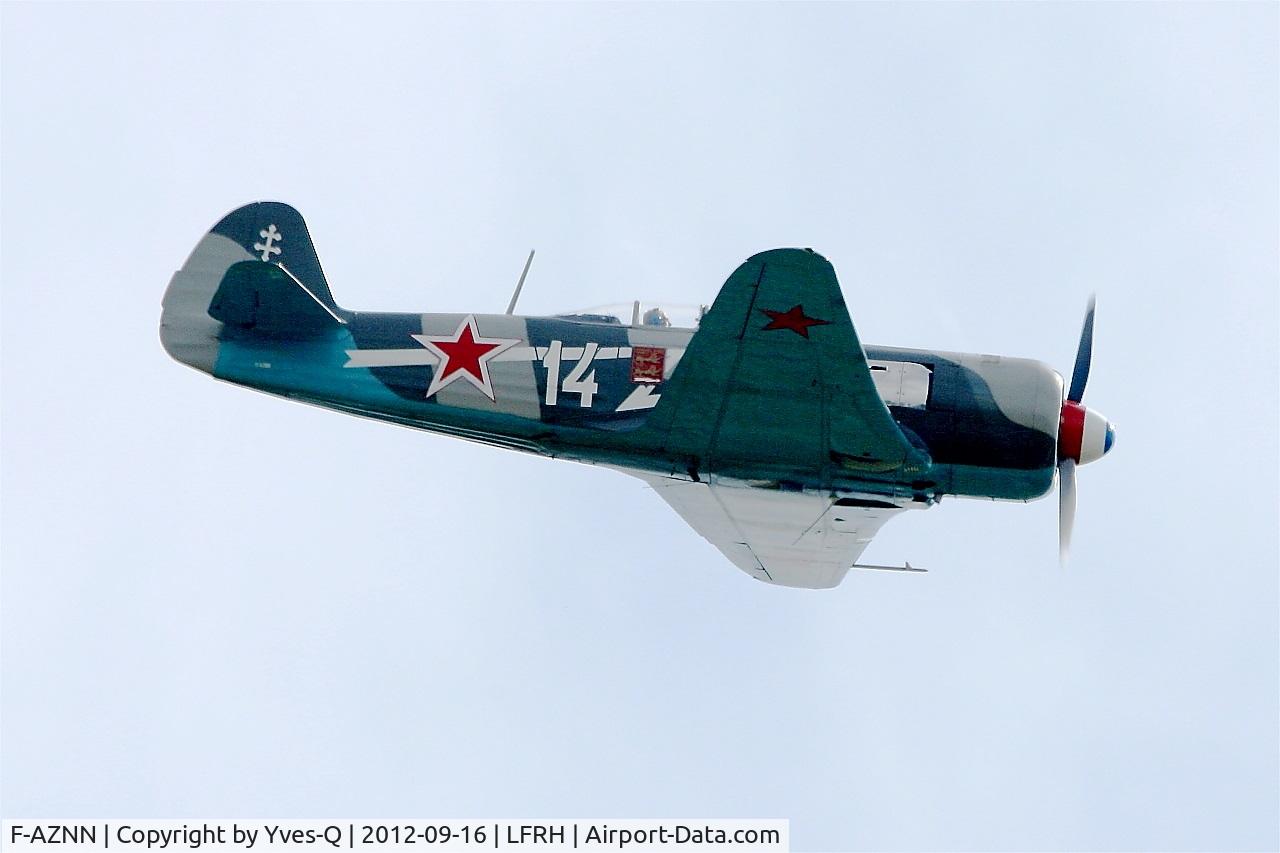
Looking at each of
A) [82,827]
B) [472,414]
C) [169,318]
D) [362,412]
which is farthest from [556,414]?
[82,827]

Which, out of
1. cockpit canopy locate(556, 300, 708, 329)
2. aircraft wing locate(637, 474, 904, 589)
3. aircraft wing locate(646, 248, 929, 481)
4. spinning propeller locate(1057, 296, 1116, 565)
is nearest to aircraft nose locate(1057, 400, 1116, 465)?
spinning propeller locate(1057, 296, 1116, 565)

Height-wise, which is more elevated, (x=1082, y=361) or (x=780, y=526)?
(x=1082, y=361)

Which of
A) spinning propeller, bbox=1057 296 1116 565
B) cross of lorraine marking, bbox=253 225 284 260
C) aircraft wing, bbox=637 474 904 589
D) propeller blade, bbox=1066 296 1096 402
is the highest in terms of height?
cross of lorraine marking, bbox=253 225 284 260

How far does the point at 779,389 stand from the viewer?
1126cm

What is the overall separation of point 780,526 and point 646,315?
2723 mm

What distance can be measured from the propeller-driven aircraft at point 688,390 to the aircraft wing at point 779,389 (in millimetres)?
17

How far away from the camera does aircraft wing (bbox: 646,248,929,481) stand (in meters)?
10.6

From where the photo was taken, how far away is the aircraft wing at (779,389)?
10594 millimetres

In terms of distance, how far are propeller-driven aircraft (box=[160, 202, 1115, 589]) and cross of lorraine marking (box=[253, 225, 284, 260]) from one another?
62 millimetres

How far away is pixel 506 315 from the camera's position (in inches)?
507

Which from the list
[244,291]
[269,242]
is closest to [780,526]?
[244,291]

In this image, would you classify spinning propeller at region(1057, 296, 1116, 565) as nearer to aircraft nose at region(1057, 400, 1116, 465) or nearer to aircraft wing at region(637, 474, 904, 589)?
aircraft nose at region(1057, 400, 1116, 465)

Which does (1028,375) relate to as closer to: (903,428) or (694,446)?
(903,428)

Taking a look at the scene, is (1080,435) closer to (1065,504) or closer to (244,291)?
(1065,504)
